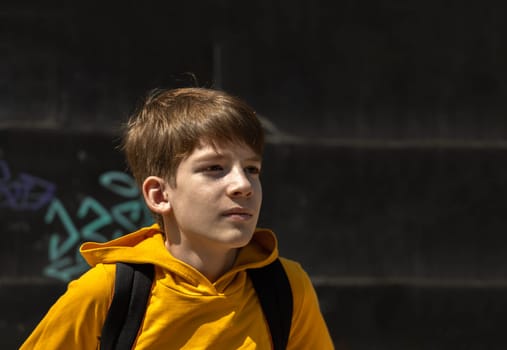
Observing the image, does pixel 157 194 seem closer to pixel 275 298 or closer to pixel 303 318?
pixel 275 298

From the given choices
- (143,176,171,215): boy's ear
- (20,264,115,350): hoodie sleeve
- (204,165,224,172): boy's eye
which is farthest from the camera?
(143,176,171,215): boy's ear

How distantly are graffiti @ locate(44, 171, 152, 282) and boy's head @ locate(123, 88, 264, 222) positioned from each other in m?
2.02

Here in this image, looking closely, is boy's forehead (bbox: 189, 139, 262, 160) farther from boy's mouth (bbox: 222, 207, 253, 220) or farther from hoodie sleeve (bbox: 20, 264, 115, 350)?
hoodie sleeve (bbox: 20, 264, 115, 350)

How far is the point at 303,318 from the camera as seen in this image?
8.43 ft

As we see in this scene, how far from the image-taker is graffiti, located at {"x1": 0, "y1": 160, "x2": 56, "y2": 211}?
4648mm

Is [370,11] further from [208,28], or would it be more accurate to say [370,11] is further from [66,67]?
[66,67]

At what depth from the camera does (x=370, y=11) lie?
15.9 ft

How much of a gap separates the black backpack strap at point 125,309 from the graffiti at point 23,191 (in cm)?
236

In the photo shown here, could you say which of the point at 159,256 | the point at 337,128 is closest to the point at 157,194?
the point at 159,256

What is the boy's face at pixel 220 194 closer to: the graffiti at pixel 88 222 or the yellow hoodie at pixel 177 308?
the yellow hoodie at pixel 177 308

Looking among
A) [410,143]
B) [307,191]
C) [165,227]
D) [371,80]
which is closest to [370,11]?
[371,80]

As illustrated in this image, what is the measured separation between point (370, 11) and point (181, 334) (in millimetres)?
2925

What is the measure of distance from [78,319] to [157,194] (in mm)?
451

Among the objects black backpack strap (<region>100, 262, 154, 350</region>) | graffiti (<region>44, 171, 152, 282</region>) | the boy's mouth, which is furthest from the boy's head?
graffiti (<region>44, 171, 152, 282</region>)
